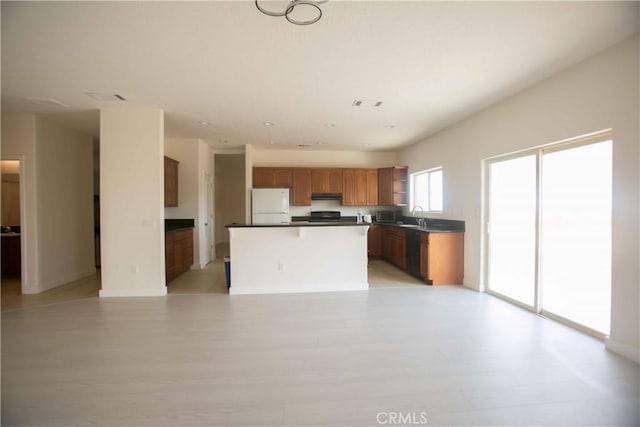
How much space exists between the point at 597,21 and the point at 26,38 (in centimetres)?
458

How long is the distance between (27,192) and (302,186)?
16.2 ft

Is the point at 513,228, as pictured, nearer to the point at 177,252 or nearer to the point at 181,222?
the point at 177,252

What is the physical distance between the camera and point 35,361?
234 cm

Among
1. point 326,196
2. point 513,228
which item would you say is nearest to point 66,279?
point 326,196

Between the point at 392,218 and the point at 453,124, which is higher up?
the point at 453,124

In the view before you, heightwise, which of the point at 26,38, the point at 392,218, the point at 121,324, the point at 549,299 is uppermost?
the point at 26,38

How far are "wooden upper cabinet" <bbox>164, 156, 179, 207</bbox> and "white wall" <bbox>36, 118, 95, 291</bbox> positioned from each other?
1.67m

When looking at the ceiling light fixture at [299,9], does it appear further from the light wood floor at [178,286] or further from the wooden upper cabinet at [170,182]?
the wooden upper cabinet at [170,182]

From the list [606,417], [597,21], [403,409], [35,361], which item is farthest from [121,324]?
[597,21]

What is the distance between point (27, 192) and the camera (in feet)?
14.4

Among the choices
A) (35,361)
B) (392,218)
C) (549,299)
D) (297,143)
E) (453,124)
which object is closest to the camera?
(35,361)

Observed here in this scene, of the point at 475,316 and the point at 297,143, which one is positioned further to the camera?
the point at 297,143

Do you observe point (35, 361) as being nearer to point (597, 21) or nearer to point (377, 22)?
point (377, 22)

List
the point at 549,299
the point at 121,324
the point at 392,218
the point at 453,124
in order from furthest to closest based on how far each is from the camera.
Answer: the point at 392,218, the point at 453,124, the point at 549,299, the point at 121,324
